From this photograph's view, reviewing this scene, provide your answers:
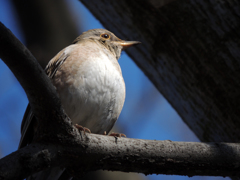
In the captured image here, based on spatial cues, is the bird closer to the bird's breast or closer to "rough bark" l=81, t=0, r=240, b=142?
the bird's breast

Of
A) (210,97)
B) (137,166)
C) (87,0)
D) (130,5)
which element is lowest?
(210,97)

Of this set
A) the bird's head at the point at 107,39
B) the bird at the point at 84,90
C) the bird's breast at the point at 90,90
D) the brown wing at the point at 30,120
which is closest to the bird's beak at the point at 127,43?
the bird's head at the point at 107,39

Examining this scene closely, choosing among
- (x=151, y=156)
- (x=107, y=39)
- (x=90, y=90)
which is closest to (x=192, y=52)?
(x=90, y=90)

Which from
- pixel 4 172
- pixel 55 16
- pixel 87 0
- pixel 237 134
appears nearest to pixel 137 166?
pixel 4 172

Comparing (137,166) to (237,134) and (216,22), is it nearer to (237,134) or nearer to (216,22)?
(237,134)

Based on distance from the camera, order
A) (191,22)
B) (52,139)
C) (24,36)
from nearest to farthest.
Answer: (52,139)
(191,22)
(24,36)

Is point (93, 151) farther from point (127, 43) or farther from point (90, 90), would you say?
point (127, 43)

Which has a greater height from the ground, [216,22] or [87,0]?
[87,0]

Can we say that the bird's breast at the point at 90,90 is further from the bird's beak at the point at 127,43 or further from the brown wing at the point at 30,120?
the bird's beak at the point at 127,43

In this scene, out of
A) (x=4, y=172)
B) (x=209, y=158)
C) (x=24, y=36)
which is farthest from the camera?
(x=24, y=36)
